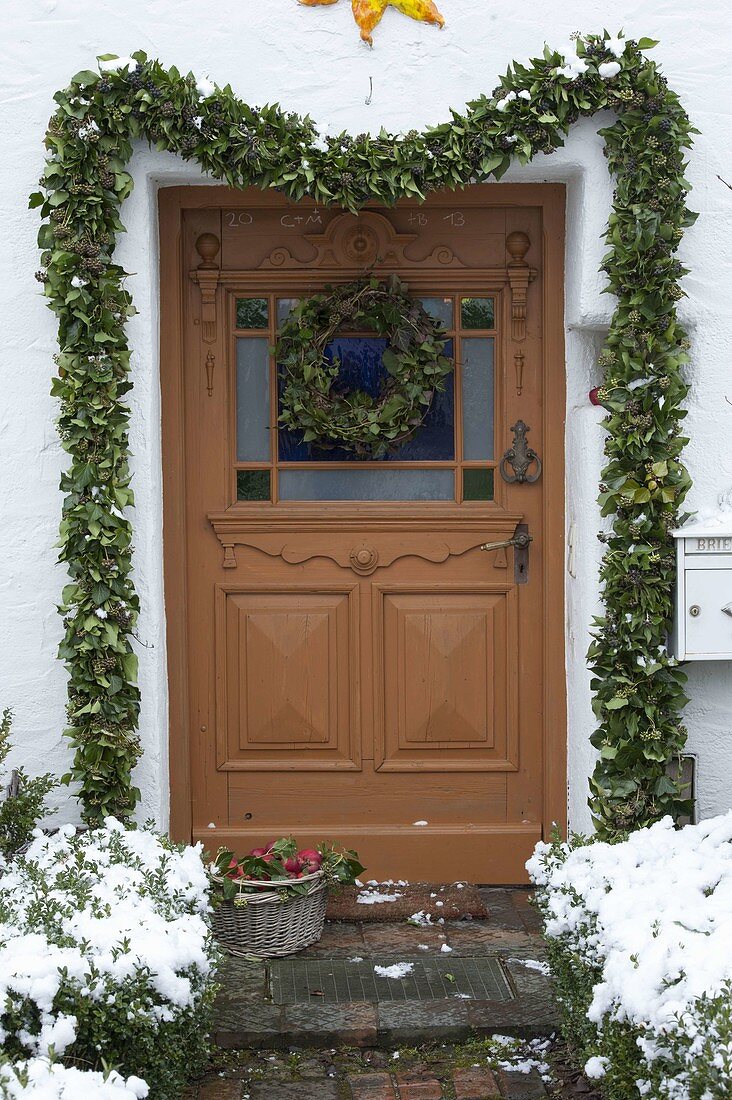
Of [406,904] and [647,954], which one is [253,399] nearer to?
[406,904]

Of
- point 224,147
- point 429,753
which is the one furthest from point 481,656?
point 224,147

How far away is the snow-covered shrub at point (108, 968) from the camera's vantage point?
2.67 meters

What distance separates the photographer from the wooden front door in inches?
174

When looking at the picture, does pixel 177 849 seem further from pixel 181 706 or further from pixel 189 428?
pixel 189 428

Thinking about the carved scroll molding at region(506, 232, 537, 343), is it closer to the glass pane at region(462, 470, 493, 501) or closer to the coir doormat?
the glass pane at region(462, 470, 493, 501)

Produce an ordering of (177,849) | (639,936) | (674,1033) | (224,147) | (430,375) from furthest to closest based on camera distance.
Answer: (430,375), (224,147), (177,849), (639,936), (674,1033)

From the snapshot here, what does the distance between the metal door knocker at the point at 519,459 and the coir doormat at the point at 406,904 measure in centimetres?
148

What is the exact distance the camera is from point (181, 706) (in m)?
4.44

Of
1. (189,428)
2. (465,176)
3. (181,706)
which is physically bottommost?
(181,706)

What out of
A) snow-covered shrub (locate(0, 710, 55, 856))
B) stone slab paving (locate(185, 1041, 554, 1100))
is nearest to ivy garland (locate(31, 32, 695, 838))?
snow-covered shrub (locate(0, 710, 55, 856))

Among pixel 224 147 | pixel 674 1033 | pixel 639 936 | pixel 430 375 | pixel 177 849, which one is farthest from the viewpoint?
pixel 430 375

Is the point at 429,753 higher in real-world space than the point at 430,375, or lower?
lower

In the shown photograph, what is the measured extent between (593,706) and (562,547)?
24.9 inches

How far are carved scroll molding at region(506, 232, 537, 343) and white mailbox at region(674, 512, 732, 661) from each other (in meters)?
1.00
